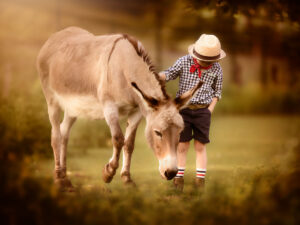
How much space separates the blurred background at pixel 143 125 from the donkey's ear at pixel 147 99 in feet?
2.97

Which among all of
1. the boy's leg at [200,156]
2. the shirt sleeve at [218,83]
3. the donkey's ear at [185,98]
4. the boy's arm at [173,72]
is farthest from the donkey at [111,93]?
the boy's leg at [200,156]

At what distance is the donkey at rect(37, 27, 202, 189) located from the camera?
485 centimetres

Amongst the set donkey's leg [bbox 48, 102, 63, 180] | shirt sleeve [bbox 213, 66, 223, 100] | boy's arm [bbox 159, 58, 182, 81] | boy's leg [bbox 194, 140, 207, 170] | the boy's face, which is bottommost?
boy's leg [bbox 194, 140, 207, 170]

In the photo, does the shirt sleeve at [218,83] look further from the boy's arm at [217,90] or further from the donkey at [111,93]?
the donkey at [111,93]

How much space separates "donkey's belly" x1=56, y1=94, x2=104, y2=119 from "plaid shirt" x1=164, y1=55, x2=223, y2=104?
0.97 meters

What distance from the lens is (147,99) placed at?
4.85 metres

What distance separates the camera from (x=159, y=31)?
49.3ft

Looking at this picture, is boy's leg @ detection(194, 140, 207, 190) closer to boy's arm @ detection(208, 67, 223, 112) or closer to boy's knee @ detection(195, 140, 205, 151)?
boy's knee @ detection(195, 140, 205, 151)

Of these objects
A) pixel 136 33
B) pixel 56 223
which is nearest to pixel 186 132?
pixel 56 223

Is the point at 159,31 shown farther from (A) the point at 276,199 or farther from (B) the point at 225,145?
(A) the point at 276,199

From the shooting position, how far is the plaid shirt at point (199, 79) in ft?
17.8

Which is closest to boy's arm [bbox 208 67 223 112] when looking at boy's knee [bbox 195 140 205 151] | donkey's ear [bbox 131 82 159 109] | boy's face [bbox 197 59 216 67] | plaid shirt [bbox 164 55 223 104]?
plaid shirt [bbox 164 55 223 104]

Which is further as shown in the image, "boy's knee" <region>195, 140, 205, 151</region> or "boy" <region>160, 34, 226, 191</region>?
"boy's knee" <region>195, 140, 205, 151</region>

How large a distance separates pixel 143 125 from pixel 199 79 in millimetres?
5699
